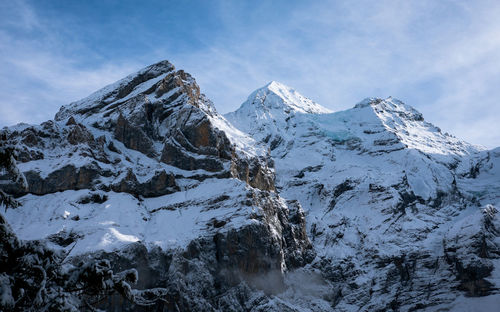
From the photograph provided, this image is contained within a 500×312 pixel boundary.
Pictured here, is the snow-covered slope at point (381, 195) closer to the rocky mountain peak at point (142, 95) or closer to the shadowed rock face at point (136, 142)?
the shadowed rock face at point (136, 142)

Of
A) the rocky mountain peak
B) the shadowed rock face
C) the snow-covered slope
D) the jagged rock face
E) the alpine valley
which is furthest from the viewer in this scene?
the rocky mountain peak

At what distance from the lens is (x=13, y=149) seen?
47.5ft

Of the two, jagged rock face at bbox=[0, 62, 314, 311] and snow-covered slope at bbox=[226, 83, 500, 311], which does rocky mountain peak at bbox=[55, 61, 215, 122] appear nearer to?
jagged rock face at bbox=[0, 62, 314, 311]

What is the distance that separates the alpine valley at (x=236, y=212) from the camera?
85250mm

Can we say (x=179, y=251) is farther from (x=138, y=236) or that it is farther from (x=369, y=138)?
(x=369, y=138)

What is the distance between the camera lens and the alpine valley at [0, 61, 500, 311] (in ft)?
280

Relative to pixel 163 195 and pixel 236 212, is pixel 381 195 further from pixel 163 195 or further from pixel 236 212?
pixel 163 195

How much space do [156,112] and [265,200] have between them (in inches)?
1633

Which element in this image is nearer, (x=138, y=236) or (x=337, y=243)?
(x=138, y=236)

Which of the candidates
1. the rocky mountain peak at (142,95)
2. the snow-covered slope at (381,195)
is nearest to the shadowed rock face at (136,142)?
the rocky mountain peak at (142,95)

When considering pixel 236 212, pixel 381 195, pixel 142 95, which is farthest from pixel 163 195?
pixel 381 195

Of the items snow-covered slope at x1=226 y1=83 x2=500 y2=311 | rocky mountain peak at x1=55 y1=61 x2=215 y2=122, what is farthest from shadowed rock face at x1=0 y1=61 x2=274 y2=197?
snow-covered slope at x1=226 y1=83 x2=500 y2=311

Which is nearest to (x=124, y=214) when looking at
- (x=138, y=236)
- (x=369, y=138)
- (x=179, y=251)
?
(x=138, y=236)

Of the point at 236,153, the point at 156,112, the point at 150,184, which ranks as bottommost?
the point at 150,184
